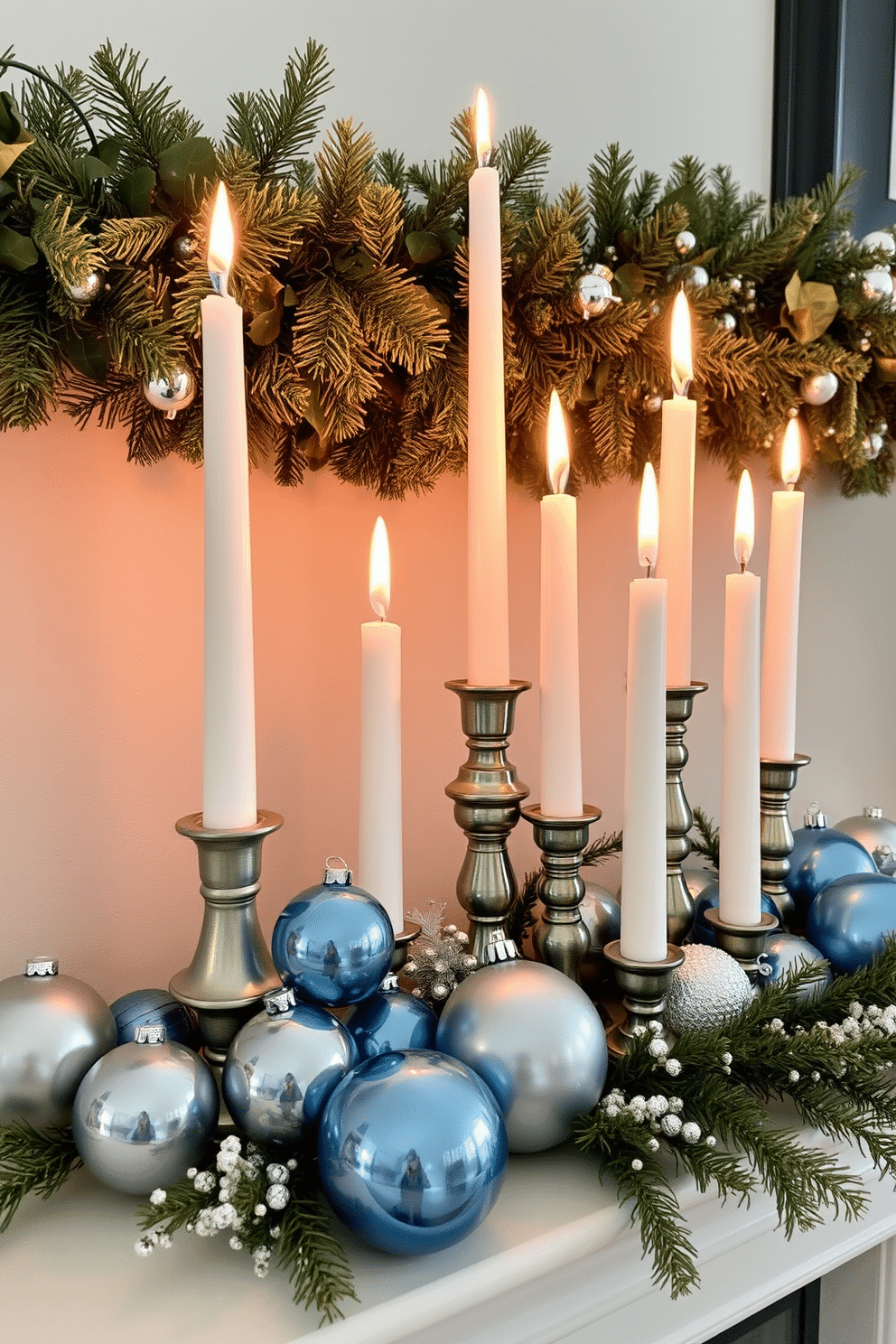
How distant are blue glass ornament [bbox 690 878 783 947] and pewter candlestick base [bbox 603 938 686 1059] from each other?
4.8 inches

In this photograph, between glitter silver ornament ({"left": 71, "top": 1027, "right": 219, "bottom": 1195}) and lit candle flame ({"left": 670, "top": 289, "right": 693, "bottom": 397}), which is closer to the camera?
glitter silver ornament ({"left": 71, "top": 1027, "right": 219, "bottom": 1195})

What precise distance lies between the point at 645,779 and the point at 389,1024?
7.8 inches

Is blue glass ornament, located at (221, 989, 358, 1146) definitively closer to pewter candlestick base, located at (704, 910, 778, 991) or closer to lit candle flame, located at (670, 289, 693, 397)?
pewter candlestick base, located at (704, 910, 778, 991)

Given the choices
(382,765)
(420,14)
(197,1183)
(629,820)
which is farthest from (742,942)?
(420,14)

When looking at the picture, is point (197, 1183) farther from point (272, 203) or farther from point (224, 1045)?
point (272, 203)

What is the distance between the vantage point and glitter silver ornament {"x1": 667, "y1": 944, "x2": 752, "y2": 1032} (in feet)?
1.99

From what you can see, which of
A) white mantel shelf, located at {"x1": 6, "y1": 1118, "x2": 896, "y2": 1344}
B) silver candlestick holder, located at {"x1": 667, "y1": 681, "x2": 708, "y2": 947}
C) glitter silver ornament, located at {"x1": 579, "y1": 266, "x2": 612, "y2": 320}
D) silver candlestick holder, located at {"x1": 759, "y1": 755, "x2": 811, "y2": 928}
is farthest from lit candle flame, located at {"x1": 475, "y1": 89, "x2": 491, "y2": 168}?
white mantel shelf, located at {"x1": 6, "y1": 1118, "x2": 896, "y2": 1344}

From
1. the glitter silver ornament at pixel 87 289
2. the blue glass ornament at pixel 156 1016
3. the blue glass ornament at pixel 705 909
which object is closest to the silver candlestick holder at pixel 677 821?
the blue glass ornament at pixel 705 909

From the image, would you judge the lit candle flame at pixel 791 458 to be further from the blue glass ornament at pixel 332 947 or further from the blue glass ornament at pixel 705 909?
the blue glass ornament at pixel 332 947

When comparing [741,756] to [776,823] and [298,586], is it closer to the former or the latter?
[776,823]

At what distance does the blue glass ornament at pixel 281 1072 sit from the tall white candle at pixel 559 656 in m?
0.21

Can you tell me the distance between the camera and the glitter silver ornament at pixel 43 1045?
0.50m

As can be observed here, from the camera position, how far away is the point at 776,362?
0.85 meters

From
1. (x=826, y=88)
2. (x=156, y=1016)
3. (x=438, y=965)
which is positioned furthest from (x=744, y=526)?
(x=826, y=88)
